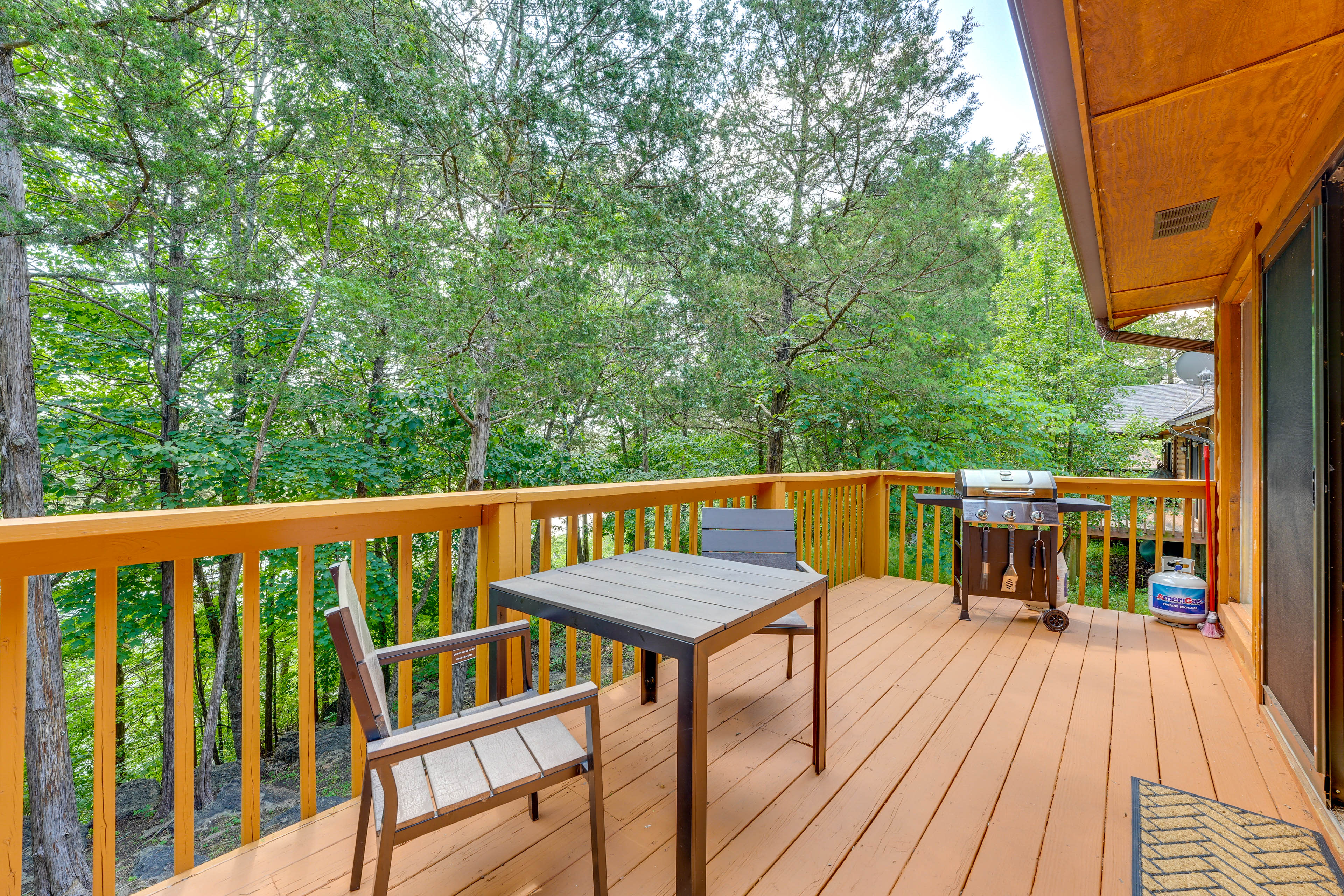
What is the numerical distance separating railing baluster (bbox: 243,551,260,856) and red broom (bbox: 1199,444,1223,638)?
4.60 metres

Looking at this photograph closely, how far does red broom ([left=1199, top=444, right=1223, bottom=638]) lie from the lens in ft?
11.2

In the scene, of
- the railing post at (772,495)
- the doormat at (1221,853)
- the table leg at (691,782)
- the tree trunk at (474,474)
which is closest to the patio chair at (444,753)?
the table leg at (691,782)

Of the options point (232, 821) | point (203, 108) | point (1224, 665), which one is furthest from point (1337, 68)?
point (232, 821)

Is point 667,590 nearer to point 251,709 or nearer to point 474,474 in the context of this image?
point 251,709

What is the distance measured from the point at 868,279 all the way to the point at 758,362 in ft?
5.76

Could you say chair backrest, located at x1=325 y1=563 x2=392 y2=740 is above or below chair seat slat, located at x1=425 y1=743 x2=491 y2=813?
above

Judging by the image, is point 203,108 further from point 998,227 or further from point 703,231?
point 998,227

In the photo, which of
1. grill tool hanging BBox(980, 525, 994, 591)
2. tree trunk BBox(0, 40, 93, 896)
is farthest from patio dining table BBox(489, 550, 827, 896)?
tree trunk BBox(0, 40, 93, 896)

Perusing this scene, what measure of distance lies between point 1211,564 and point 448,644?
453 cm

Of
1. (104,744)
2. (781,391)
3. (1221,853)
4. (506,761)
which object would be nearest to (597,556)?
(506,761)

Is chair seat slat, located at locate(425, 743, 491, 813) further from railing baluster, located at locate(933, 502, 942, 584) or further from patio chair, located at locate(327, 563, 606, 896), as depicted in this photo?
railing baluster, located at locate(933, 502, 942, 584)

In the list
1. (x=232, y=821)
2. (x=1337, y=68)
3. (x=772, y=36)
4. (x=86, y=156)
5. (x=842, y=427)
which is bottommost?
(x=232, y=821)

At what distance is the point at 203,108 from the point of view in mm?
5516

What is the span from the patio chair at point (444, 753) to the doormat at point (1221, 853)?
A: 1.56 meters
